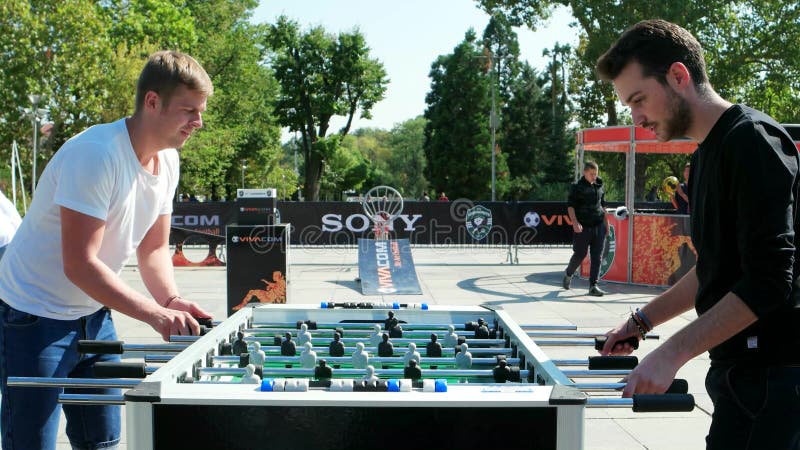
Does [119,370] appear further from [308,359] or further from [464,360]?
[464,360]

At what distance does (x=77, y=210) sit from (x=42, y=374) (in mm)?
731

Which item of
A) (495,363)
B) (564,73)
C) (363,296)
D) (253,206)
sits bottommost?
(363,296)

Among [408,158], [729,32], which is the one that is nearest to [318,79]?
[729,32]

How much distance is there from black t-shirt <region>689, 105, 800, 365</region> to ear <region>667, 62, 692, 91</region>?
6.3 inches

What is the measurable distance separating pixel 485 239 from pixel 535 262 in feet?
6.09

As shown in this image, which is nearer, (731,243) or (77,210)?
(731,243)

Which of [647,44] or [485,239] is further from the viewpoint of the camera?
[485,239]

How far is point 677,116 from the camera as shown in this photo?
2.22 metres

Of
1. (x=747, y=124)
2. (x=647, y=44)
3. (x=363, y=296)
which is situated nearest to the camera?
→ (x=747, y=124)

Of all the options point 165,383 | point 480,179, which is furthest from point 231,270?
point 480,179

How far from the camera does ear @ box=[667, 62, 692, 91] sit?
2162 millimetres

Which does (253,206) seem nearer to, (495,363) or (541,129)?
(495,363)

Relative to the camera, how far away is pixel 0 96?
27703 mm

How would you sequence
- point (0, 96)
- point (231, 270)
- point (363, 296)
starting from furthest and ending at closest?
point (0, 96) → point (363, 296) → point (231, 270)
